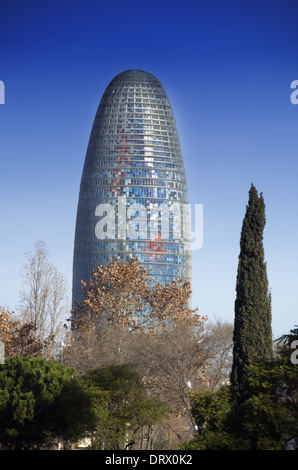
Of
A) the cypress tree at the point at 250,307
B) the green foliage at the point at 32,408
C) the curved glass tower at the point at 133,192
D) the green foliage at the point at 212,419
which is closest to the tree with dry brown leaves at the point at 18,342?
the green foliage at the point at 32,408

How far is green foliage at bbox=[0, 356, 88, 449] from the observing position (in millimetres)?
34500

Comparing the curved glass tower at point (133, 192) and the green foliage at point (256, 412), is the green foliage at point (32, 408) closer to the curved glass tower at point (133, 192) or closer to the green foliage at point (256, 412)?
the green foliage at point (256, 412)

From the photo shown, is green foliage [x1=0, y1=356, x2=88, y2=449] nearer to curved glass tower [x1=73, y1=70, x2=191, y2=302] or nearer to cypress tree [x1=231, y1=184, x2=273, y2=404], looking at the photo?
cypress tree [x1=231, y1=184, x2=273, y2=404]

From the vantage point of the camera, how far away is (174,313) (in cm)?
6406

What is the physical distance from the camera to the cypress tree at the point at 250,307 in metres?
31.8

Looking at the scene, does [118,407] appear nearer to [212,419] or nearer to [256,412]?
[212,419]

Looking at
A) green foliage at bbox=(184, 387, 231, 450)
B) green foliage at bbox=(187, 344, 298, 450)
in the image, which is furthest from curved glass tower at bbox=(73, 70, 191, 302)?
green foliage at bbox=(187, 344, 298, 450)

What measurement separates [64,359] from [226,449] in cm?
2603

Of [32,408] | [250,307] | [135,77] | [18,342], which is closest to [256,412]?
[250,307]

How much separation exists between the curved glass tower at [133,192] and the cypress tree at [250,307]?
11005 cm

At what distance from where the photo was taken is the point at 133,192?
143 metres

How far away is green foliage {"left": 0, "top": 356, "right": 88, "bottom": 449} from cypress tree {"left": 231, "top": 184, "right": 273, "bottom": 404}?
781cm

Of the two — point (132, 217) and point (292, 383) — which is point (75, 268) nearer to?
point (132, 217)

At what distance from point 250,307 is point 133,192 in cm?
11204
